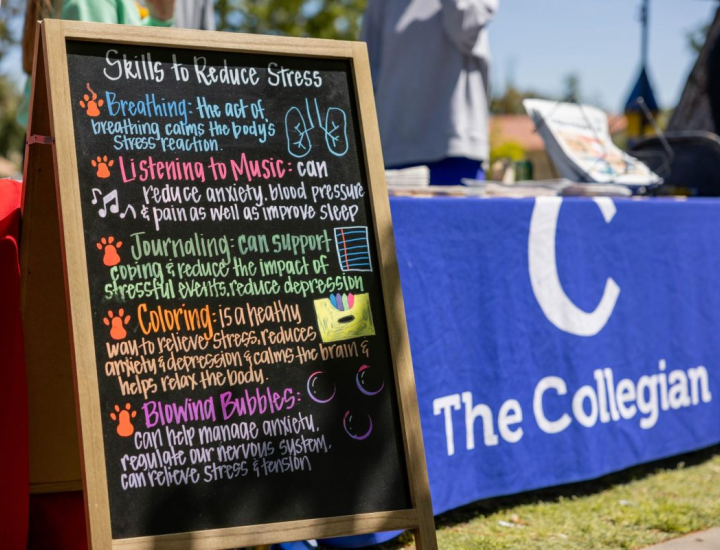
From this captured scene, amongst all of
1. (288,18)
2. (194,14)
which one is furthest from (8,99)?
(194,14)

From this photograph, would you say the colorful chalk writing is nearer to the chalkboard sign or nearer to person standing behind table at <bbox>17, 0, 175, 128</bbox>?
the chalkboard sign

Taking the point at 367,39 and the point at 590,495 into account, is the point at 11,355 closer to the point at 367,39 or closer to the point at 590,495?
the point at 590,495

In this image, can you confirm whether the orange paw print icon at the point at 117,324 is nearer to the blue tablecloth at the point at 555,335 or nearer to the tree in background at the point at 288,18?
the blue tablecloth at the point at 555,335

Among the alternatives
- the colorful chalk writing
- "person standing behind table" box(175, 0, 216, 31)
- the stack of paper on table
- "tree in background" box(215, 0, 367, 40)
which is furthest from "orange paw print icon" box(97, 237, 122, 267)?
"tree in background" box(215, 0, 367, 40)

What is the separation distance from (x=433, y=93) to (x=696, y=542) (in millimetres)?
2439

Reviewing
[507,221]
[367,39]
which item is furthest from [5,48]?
[507,221]

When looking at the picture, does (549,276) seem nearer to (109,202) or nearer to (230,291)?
(230,291)

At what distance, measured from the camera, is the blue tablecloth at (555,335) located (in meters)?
3.29

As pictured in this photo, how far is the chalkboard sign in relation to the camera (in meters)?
2.11

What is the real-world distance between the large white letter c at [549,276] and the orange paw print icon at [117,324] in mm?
1957

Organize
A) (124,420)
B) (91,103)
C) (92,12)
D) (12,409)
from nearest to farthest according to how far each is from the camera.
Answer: (124,420) → (91,103) → (12,409) → (92,12)

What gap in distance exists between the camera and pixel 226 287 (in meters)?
2.28

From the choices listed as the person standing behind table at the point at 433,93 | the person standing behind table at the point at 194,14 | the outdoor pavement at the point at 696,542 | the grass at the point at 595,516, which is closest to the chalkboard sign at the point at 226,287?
the grass at the point at 595,516

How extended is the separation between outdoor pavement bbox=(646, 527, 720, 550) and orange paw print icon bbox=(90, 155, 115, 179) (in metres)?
2.25
